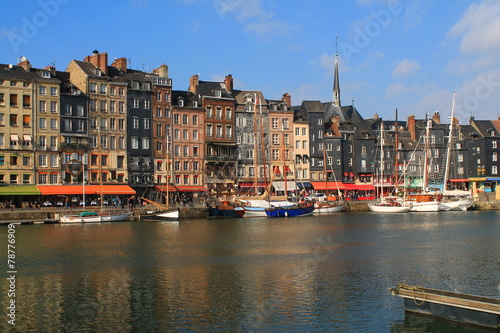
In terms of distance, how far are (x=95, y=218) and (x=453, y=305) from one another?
5383cm

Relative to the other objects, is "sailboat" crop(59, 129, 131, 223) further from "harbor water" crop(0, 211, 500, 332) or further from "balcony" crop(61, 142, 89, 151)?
"harbor water" crop(0, 211, 500, 332)

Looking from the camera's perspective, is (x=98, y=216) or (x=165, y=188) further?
(x=165, y=188)

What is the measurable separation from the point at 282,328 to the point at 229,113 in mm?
73430

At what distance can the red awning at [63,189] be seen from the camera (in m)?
75.8

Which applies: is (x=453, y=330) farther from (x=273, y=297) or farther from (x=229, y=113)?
(x=229, y=113)

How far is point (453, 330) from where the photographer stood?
2272 cm

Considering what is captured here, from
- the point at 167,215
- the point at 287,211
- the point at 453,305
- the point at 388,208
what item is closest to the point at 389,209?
the point at 388,208

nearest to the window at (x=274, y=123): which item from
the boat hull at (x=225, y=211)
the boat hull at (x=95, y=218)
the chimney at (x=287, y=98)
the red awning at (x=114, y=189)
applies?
the chimney at (x=287, y=98)

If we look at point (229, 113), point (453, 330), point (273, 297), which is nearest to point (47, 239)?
point (273, 297)

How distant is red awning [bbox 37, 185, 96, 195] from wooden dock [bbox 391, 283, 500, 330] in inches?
2315

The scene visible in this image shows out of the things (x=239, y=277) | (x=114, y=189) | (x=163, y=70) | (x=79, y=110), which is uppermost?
(x=163, y=70)

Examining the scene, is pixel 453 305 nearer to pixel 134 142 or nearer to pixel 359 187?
pixel 134 142

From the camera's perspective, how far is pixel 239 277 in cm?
3288

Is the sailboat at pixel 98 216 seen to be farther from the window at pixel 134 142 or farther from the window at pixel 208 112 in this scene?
the window at pixel 208 112
